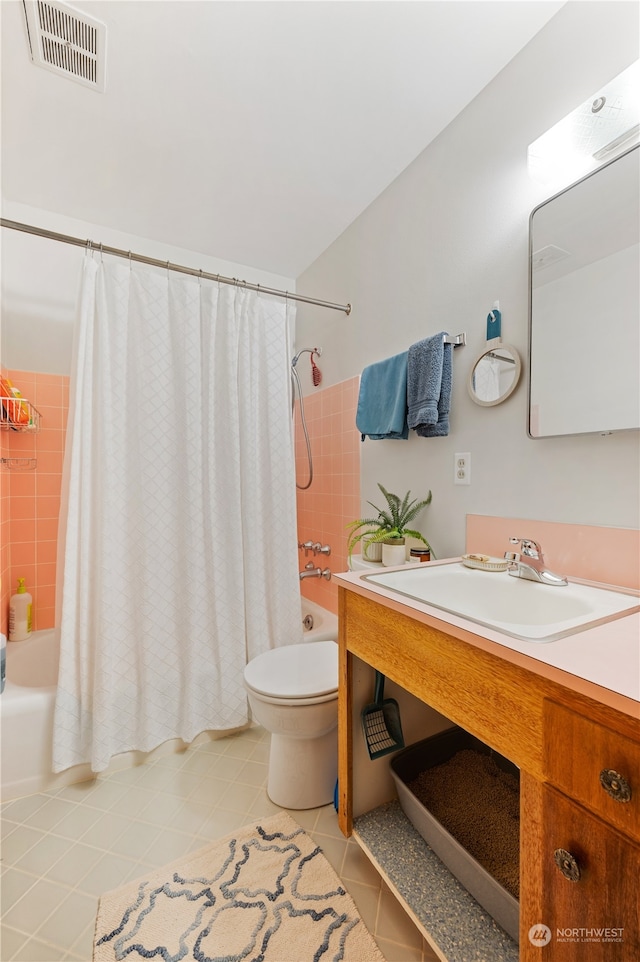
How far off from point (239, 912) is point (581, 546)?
1.25 meters

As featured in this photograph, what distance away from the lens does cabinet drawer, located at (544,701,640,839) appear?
47 centimetres

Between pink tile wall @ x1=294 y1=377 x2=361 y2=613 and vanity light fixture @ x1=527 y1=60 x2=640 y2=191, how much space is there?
1020 millimetres

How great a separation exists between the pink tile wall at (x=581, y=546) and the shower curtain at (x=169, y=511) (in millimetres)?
914

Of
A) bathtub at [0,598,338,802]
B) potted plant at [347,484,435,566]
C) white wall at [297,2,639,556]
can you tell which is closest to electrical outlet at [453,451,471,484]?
white wall at [297,2,639,556]

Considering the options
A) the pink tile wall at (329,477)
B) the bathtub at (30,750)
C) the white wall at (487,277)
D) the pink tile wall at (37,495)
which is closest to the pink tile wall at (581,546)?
the white wall at (487,277)

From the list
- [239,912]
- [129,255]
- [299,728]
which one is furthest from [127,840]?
[129,255]

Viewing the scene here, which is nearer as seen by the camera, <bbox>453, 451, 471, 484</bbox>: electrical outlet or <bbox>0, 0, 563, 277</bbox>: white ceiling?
<bbox>0, 0, 563, 277</bbox>: white ceiling

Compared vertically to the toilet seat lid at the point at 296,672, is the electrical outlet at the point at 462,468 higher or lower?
higher

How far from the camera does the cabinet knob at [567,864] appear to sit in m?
0.53

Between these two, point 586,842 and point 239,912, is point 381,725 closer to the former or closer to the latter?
point 239,912

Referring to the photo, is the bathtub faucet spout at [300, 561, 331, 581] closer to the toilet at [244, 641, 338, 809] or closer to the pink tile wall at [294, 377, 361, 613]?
the pink tile wall at [294, 377, 361, 613]

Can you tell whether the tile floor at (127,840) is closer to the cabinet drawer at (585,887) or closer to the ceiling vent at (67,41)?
the cabinet drawer at (585,887)

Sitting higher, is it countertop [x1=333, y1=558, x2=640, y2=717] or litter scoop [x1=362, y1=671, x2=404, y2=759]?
countertop [x1=333, y1=558, x2=640, y2=717]

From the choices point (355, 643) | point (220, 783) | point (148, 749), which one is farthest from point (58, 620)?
point (355, 643)
